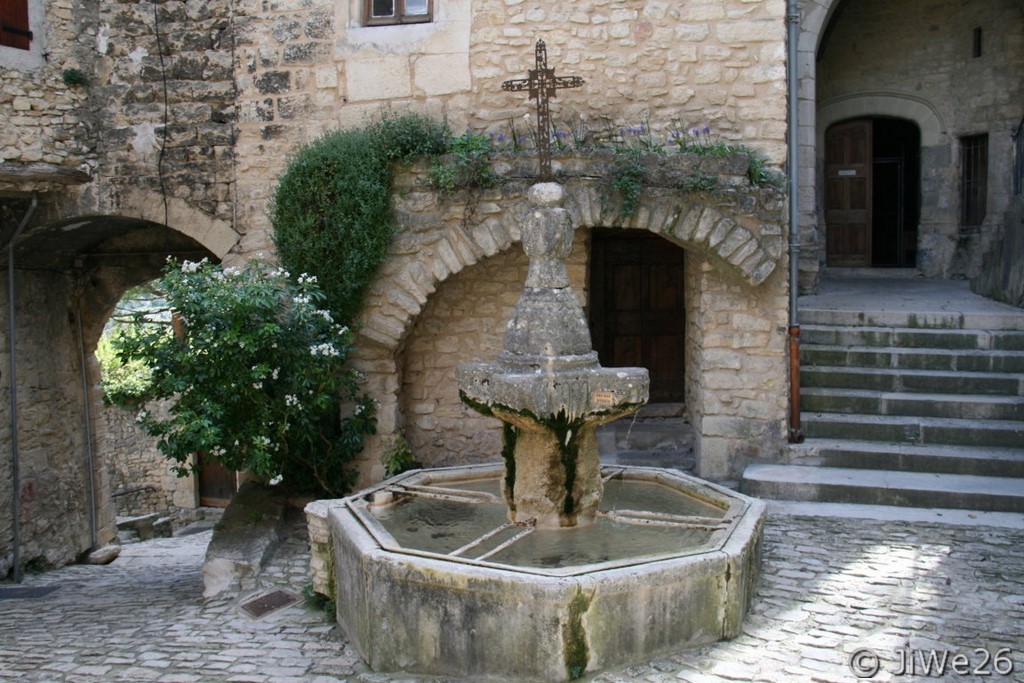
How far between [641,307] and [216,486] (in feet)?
30.9

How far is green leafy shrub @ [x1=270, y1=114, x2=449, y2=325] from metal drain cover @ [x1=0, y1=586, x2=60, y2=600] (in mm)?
3456

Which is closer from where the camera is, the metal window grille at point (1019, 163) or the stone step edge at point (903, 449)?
the stone step edge at point (903, 449)

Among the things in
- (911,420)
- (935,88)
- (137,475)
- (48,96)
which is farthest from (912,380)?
(137,475)

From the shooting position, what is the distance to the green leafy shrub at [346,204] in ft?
23.7

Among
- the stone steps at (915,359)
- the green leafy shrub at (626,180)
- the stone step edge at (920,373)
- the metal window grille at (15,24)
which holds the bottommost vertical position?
the stone step edge at (920,373)

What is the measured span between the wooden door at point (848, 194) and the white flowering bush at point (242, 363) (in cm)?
815

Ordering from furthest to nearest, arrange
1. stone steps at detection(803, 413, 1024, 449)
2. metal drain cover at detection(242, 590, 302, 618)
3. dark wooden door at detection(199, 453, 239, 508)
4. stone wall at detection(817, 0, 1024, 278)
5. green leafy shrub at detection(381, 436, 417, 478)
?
1. dark wooden door at detection(199, 453, 239, 508)
2. stone wall at detection(817, 0, 1024, 278)
3. green leafy shrub at detection(381, 436, 417, 478)
4. stone steps at detection(803, 413, 1024, 449)
5. metal drain cover at detection(242, 590, 302, 618)

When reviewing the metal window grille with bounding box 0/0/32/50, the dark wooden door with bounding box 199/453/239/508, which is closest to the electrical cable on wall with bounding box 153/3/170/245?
the metal window grille with bounding box 0/0/32/50

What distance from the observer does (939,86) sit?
12180 mm

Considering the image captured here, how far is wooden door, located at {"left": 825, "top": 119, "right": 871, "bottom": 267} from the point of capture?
1272 cm

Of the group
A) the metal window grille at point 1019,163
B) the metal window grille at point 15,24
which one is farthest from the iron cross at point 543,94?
the metal window grille at point 1019,163

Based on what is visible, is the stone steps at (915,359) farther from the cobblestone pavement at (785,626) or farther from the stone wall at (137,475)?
the stone wall at (137,475)

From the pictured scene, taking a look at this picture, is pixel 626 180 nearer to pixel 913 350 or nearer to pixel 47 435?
pixel 913 350

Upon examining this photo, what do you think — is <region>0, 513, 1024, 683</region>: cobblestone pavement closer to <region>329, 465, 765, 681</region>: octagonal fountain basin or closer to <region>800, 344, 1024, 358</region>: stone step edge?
<region>329, 465, 765, 681</region>: octagonal fountain basin
